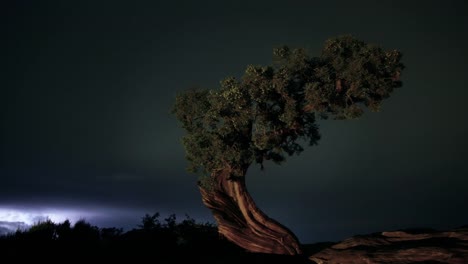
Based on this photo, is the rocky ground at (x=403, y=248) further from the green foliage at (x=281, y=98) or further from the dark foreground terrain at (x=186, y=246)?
the green foliage at (x=281, y=98)

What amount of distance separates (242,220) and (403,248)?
12.0 metres

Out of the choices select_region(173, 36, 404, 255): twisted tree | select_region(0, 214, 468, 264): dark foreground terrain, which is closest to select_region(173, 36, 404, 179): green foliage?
select_region(173, 36, 404, 255): twisted tree

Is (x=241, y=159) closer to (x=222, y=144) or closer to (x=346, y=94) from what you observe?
(x=222, y=144)

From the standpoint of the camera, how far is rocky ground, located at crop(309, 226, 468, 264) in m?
25.6

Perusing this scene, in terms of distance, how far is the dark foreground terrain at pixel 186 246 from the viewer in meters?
26.8

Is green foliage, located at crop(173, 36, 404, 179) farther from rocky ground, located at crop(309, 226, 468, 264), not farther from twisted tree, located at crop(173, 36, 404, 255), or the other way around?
rocky ground, located at crop(309, 226, 468, 264)

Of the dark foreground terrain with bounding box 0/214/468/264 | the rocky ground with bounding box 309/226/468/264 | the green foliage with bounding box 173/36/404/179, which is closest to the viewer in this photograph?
the rocky ground with bounding box 309/226/468/264

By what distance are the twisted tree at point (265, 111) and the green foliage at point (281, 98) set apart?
7 centimetres

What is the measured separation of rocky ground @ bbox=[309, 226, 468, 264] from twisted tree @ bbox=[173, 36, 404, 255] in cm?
491

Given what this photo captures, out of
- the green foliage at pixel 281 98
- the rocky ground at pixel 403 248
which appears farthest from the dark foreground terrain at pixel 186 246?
the green foliage at pixel 281 98

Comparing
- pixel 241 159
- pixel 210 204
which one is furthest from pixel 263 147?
pixel 210 204

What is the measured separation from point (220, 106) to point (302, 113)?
6.15m

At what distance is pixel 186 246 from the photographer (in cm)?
3447

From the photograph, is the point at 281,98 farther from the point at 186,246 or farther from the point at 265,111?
the point at 186,246
